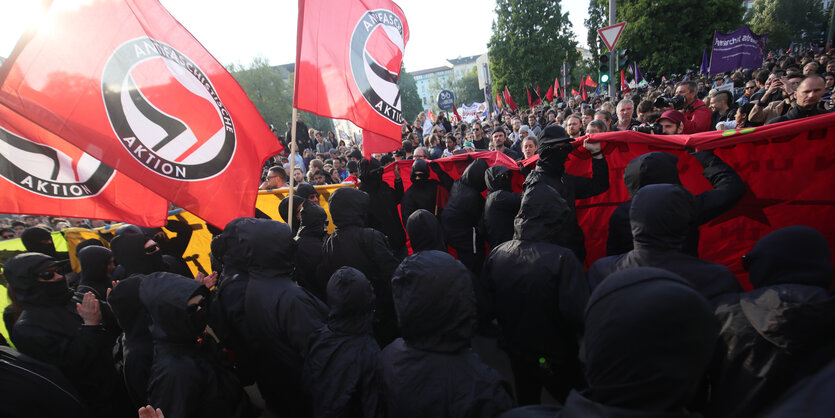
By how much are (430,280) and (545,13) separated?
140 ft

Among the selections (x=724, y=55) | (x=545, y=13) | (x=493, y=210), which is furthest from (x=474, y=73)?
(x=493, y=210)

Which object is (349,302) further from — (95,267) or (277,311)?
(95,267)

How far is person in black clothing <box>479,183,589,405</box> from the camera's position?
2387 mm

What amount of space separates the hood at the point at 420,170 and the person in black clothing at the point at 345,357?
268 centimetres

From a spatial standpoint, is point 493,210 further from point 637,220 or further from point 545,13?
point 545,13

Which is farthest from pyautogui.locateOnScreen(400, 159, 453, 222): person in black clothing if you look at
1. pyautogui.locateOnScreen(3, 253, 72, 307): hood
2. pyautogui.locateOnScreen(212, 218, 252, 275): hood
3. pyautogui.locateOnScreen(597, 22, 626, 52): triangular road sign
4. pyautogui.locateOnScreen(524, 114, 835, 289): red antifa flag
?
pyautogui.locateOnScreen(597, 22, 626, 52): triangular road sign

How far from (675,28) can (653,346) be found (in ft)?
107

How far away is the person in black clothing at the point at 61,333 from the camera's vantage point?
8.29 ft

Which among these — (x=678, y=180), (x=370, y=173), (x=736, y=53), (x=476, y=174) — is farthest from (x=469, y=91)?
(x=678, y=180)

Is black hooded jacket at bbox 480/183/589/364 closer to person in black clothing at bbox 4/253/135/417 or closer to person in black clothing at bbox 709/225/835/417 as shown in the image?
person in black clothing at bbox 709/225/835/417

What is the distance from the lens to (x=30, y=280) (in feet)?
8.55

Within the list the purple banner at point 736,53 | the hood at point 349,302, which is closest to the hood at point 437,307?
the hood at point 349,302

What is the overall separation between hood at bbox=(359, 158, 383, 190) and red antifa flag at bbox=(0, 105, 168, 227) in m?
2.24

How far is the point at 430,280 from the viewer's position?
5.58 ft
